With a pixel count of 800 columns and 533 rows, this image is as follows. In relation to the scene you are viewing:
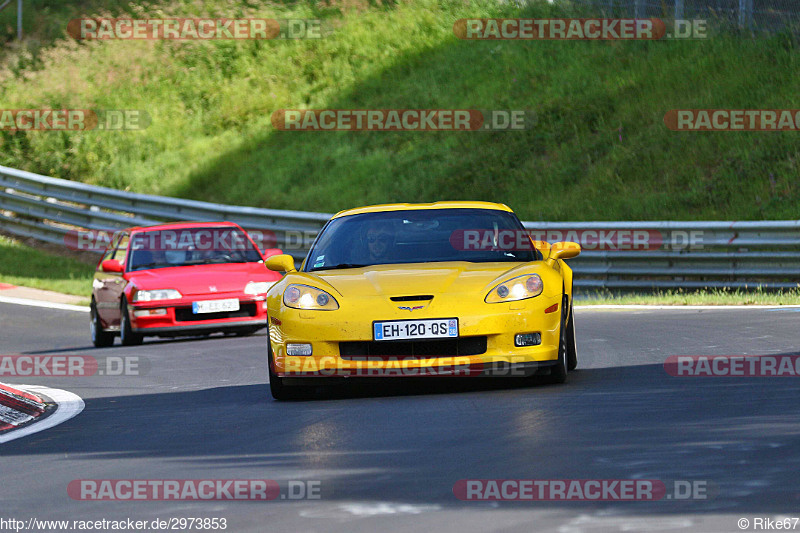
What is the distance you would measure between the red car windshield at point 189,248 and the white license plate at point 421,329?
808 cm

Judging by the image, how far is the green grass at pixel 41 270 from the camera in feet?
78.7

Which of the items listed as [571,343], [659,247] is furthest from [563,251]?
[659,247]

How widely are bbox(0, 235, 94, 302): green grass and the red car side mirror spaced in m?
6.17

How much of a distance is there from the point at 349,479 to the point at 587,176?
64.3ft

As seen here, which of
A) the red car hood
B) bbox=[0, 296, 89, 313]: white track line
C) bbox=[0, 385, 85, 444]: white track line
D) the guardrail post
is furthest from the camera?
the guardrail post

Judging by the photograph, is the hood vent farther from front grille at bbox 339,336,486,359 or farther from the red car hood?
the red car hood

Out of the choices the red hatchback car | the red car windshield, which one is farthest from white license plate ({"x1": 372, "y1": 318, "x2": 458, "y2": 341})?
the red car windshield

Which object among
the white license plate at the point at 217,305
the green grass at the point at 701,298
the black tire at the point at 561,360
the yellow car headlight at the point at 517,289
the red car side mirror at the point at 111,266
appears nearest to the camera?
the yellow car headlight at the point at 517,289

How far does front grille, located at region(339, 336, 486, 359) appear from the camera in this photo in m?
9.16

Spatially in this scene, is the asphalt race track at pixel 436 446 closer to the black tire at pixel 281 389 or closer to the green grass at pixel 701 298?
the black tire at pixel 281 389

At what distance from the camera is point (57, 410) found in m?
9.88

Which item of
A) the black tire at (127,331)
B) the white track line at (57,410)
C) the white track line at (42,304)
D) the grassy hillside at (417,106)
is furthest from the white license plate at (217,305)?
the grassy hillside at (417,106)

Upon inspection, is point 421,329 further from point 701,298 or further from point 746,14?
point 746,14

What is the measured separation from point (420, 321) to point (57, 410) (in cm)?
273
